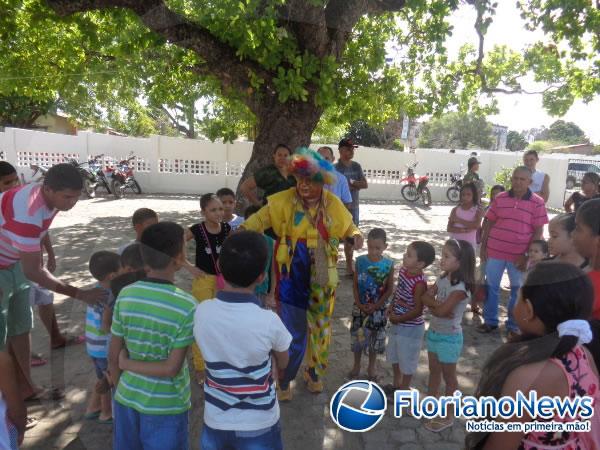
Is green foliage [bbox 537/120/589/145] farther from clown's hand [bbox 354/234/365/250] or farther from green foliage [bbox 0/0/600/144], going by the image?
clown's hand [bbox 354/234/365/250]

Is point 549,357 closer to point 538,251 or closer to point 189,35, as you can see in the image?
point 538,251

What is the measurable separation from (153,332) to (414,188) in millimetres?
13635

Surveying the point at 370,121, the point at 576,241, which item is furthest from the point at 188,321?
the point at 370,121

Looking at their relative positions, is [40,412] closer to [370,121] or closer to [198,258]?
[198,258]

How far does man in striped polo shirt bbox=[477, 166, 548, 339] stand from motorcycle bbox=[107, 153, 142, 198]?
1094 centimetres

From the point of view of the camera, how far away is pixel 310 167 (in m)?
2.97

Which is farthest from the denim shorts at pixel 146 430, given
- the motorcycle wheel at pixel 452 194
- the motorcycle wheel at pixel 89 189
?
the motorcycle wheel at pixel 452 194

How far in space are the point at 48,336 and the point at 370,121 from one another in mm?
6664

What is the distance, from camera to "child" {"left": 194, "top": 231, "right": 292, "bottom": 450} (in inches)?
67.6

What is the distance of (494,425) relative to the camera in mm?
1476

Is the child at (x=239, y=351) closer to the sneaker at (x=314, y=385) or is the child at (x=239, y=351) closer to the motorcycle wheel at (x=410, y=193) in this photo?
the sneaker at (x=314, y=385)

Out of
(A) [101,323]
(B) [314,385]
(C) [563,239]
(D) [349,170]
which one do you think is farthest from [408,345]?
(D) [349,170]

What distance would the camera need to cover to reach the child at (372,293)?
10.4 ft

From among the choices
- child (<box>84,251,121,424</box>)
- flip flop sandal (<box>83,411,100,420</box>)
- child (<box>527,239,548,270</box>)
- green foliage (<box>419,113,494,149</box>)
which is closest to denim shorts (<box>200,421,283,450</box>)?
child (<box>84,251,121,424</box>)
